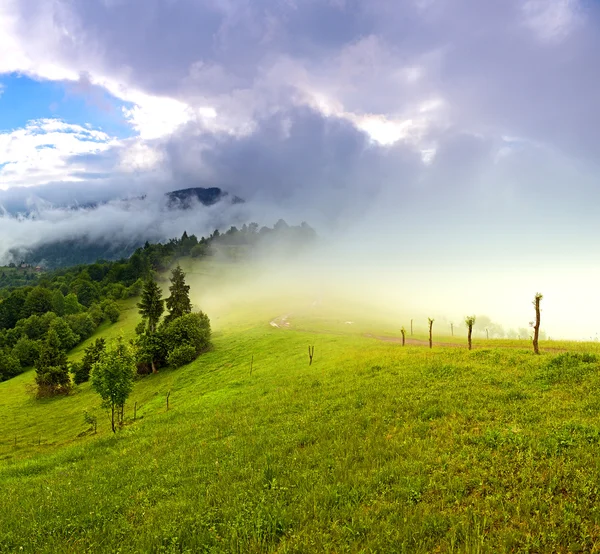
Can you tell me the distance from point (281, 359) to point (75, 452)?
111 ft

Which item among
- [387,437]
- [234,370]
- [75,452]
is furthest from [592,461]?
[234,370]

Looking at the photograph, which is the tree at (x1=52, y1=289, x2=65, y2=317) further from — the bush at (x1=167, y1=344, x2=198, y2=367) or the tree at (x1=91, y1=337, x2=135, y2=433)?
the tree at (x1=91, y1=337, x2=135, y2=433)

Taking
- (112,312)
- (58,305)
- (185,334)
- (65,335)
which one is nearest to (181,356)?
(185,334)

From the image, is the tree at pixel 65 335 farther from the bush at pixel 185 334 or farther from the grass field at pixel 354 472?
the grass field at pixel 354 472

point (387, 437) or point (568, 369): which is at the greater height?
point (568, 369)

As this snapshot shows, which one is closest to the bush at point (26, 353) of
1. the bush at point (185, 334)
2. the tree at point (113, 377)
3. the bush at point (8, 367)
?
the bush at point (8, 367)

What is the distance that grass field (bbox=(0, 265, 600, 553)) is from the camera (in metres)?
9.77

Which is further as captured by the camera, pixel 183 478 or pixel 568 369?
pixel 568 369

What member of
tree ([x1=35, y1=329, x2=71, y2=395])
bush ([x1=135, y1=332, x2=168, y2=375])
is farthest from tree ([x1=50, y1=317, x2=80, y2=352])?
bush ([x1=135, y1=332, x2=168, y2=375])

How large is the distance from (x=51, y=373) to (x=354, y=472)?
93981 mm

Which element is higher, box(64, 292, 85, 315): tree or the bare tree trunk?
the bare tree trunk

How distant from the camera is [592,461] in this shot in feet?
38.9

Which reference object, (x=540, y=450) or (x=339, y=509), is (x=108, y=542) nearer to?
(x=339, y=509)

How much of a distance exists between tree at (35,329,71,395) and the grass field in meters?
68.4
